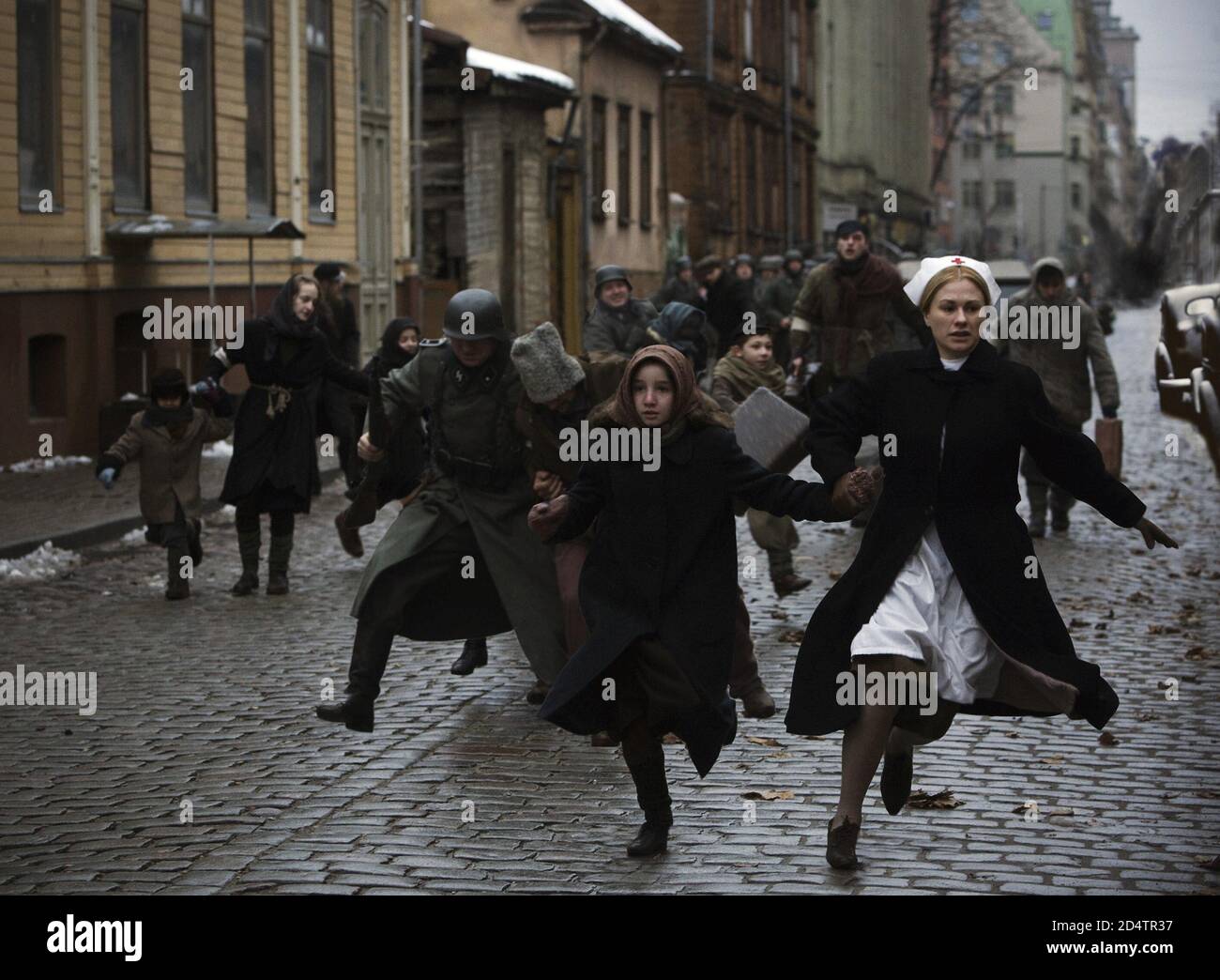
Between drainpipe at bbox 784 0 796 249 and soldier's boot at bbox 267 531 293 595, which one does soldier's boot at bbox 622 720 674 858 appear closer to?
soldier's boot at bbox 267 531 293 595

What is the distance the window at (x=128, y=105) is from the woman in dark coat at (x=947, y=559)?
16.4 m

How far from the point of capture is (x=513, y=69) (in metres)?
33.2

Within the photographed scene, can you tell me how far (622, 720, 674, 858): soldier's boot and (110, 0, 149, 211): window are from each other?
15939 mm

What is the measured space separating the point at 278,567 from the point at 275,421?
33.8 inches

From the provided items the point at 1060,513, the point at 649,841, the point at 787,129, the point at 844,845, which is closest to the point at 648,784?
the point at 649,841

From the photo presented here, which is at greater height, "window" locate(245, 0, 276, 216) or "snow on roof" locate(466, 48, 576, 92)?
"snow on roof" locate(466, 48, 576, 92)

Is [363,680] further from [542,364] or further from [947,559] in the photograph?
[947,559]

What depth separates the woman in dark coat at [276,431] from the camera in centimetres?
1265

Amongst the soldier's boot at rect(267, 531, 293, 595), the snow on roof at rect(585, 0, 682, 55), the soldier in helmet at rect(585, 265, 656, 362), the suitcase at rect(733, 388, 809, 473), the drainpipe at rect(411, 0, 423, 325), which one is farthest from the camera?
the snow on roof at rect(585, 0, 682, 55)

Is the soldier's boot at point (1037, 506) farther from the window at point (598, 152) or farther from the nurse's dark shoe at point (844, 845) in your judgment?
the window at point (598, 152)

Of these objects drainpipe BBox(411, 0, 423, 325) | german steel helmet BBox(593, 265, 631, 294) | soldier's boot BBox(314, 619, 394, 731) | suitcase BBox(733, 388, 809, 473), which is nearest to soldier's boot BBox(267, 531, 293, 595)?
german steel helmet BBox(593, 265, 631, 294)

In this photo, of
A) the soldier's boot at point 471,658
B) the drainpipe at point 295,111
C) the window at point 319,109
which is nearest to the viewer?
the soldier's boot at point 471,658

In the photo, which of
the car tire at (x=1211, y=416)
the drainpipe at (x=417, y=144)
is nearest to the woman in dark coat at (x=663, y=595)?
the car tire at (x=1211, y=416)

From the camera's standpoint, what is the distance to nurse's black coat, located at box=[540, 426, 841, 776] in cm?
662
